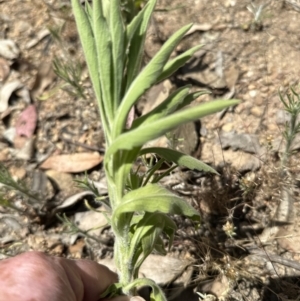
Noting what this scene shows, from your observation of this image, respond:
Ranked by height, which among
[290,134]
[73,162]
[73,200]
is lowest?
[73,200]

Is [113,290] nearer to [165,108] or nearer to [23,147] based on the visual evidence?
[165,108]

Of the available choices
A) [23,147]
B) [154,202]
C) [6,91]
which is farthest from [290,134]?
[6,91]

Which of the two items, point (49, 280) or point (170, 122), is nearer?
point (170, 122)

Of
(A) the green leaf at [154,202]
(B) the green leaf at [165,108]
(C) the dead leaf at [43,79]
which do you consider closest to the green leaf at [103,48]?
(B) the green leaf at [165,108]

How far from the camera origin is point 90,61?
1.18m

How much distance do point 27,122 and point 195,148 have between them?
929mm

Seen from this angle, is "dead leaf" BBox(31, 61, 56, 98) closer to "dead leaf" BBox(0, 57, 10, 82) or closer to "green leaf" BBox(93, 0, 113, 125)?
"dead leaf" BBox(0, 57, 10, 82)

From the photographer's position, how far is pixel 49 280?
1.37 meters

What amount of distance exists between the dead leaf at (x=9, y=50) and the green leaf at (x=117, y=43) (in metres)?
1.84

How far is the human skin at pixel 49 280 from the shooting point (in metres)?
1.32

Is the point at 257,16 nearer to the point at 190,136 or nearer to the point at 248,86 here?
the point at 248,86

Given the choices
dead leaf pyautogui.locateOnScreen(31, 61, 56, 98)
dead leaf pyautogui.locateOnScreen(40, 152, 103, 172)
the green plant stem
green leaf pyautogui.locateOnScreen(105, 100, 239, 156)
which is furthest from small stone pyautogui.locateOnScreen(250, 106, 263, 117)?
green leaf pyautogui.locateOnScreen(105, 100, 239, 156)

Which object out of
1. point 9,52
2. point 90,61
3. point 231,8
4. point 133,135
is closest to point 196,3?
point 231,8

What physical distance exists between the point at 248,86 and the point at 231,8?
1.78ft
